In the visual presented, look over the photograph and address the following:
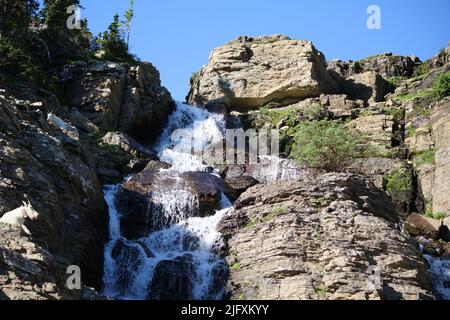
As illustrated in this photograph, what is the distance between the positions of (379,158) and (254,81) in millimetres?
13612

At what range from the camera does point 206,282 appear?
790 inches

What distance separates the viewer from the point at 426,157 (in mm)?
32844

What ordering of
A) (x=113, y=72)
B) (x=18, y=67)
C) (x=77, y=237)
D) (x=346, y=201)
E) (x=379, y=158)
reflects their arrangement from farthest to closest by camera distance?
(x=113, y=72), (x=379, y=158), (x=18, y=67), (x=346, y=201), (x=77, y=237)

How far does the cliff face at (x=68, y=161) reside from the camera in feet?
44.7

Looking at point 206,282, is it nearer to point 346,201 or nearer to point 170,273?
point 170,273

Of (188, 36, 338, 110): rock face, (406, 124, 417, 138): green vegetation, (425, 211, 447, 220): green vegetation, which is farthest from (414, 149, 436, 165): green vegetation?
(188, 36, 338, 110): rock face

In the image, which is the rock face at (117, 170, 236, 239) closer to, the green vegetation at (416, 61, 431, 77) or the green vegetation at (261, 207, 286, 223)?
the green vegetation at (261, 207, 286, 223)

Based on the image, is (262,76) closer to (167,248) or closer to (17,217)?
(167,248)

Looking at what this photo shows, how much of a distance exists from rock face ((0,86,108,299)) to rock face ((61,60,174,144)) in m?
10.4

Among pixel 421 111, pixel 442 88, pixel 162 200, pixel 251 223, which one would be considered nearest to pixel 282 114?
pixel 421 111

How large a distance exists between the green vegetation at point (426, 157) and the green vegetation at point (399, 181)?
1556 mm

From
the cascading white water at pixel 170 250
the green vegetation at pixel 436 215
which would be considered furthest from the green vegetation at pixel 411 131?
the cascading white water at pixel 170 250

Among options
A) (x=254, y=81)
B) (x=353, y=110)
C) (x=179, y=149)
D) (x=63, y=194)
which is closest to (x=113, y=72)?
(x=179, y=149)

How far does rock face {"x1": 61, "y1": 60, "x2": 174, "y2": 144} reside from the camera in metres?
33.5
